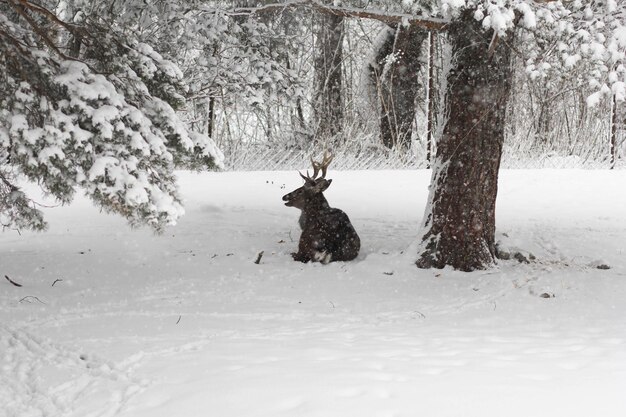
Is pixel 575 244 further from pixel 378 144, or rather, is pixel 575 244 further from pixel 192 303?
pixel 378 144

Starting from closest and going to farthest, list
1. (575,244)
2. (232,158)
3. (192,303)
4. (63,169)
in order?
1. (63,169)
2. (192,303)
3. (575,244)
4. (232,158)

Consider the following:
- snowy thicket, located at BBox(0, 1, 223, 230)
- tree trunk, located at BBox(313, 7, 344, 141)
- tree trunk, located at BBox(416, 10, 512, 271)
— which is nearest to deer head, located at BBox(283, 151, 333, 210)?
tree trunk, located at BBox(416, 10, 512, 271)

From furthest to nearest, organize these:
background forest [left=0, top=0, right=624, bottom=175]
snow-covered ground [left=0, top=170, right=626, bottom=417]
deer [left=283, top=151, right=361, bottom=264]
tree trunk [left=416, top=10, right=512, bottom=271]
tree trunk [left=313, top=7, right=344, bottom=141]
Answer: tree trunk [left=313, top=7, right=344, bottom=141] < deer [left=283, top=151, right=361, bottom=264] < background forest [left=0, top=0, right=624, bottom=175] < tree trunk [left=416, top=10, right=512, bottom=271] < snow-covered ground [left=0, top=170, right=626, bottom=417]

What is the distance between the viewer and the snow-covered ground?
2793mm

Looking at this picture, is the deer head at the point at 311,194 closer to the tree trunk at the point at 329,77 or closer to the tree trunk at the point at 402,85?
the tree trunk at the point at 402,85

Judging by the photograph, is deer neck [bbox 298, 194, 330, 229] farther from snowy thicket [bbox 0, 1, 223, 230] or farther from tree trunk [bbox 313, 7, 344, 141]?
tree trunk [bbox 313, 7, 344, 141]

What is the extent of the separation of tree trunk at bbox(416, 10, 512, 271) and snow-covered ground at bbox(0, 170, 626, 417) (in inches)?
12.0

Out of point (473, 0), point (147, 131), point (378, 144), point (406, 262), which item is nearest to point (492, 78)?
point (473, 0)

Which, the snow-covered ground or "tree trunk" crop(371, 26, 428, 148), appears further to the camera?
"tree trunk" crop(371, 26, 428, 148)

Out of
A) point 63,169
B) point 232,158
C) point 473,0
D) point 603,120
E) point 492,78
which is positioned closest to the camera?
point 63,169

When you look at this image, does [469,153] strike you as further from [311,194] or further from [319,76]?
[319,76]

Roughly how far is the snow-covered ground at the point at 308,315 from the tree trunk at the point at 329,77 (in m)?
4.29

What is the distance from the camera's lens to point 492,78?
6113 millimetres

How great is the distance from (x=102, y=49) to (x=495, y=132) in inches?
155
